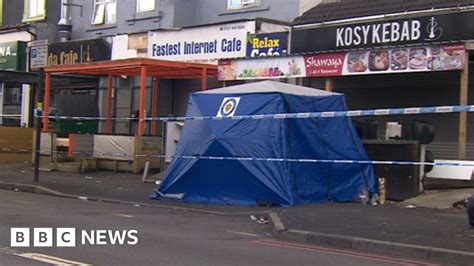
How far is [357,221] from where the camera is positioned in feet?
39.6

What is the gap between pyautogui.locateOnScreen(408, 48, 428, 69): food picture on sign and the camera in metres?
16.7

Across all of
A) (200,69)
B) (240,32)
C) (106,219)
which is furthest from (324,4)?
(106,219)

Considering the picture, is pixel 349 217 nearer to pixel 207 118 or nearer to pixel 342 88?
pixel 207 118

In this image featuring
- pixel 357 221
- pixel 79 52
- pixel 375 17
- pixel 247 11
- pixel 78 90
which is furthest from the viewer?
pixel 78 90

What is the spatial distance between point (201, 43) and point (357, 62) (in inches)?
257

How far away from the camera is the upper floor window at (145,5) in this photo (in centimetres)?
2527

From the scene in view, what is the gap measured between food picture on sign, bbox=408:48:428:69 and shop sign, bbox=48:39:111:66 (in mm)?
12785

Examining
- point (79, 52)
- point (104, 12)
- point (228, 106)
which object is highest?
point (104, 12)

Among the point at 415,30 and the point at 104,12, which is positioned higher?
the point at 104,12

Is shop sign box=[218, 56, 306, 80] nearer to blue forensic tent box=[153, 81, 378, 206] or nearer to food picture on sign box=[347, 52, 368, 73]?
food picture on sign box=[347, 52, 368, 73]

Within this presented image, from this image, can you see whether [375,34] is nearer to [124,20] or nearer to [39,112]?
[39,112]

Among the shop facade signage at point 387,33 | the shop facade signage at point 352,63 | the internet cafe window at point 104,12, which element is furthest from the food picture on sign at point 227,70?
the internet cafe window at point 104,12

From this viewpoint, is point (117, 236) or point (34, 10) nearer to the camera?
point (117, 236)

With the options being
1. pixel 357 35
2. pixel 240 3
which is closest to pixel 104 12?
pixel 240 3
